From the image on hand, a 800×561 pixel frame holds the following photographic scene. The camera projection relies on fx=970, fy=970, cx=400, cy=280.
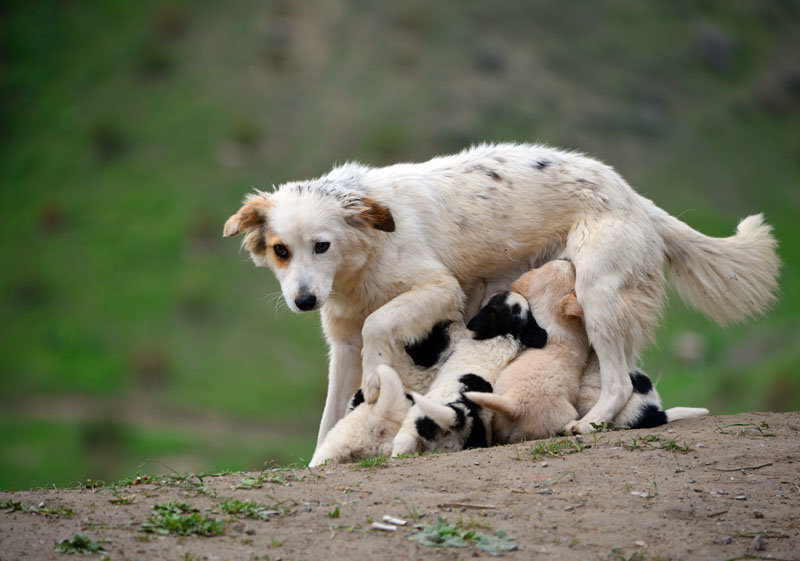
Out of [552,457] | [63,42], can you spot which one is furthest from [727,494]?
[63,42]

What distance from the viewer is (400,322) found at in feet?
24.3

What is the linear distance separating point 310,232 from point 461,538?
310 cm

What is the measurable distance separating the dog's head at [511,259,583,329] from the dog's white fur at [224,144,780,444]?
0.11m

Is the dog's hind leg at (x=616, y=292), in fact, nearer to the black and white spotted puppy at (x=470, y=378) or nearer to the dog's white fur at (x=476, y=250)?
the dog's white fur at (x=476, y=250)

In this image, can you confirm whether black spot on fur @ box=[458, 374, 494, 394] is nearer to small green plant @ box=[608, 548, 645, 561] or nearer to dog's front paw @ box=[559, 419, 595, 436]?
dog's front paw @ box=[559, 419, 595, 436]

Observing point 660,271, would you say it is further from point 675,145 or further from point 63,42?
point 63,42

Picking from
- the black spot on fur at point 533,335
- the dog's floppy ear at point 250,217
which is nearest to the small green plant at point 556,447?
the black spot on fur at point 533,335

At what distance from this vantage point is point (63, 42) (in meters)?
37.5

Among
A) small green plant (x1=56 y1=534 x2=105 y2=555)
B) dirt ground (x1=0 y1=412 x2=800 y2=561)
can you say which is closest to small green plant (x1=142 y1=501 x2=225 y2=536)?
dirt ground (x1=0 y1=412 x2=800 y2=561)

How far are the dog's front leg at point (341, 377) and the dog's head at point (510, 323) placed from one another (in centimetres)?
110

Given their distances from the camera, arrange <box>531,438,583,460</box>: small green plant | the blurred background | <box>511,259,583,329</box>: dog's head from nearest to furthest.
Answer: <box>531,438,583,460</box>: small green plant
<box>511,259,583,329</box>: dog's head
the blurred background

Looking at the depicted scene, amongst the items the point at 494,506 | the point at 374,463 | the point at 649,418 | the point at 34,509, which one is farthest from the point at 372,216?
the point at 34,509

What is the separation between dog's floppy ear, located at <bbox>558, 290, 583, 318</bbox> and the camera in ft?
24.8

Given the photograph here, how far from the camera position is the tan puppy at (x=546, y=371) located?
6.95 m
